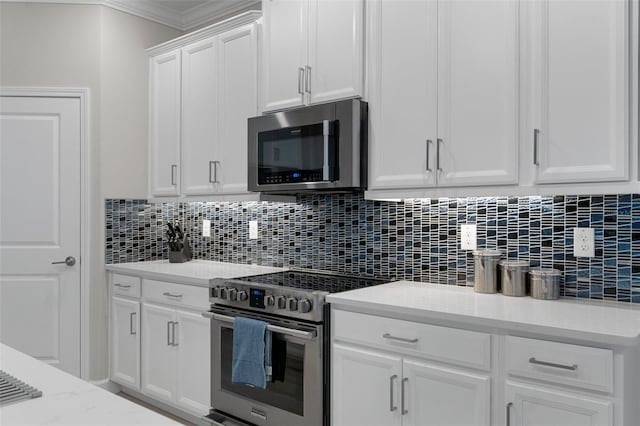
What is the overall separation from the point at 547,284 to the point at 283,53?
1875mm

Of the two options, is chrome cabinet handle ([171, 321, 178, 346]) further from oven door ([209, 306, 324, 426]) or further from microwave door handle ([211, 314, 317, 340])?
microwave door handle ([211, 314, 317, 340])

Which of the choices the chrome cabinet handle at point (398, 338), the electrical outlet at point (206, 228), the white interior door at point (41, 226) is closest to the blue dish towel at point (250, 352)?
the chrome cabinet handle at point (398, 338)

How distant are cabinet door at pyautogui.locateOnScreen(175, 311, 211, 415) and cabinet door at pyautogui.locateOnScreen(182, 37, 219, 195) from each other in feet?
2.96

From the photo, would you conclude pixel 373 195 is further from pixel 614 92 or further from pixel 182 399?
pixel 182 399

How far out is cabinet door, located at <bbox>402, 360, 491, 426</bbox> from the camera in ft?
6.59

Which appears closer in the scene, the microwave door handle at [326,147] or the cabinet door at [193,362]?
the microwave door handle at [326,147]

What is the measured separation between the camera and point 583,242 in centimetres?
236

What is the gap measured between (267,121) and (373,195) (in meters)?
0.82

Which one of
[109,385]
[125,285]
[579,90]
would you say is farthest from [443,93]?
[109,385]

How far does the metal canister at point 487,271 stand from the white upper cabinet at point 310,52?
1031 mm

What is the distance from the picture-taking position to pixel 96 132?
3836 mm

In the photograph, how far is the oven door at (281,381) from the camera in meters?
2.50

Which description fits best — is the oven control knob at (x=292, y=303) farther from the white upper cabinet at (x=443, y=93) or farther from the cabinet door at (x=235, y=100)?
the cabinet door at (x=235, y=100)

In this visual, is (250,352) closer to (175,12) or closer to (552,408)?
(552,408)
